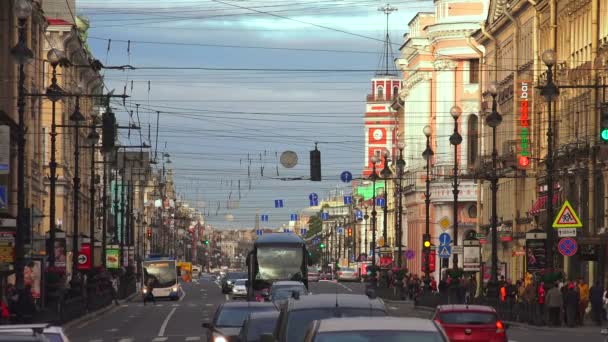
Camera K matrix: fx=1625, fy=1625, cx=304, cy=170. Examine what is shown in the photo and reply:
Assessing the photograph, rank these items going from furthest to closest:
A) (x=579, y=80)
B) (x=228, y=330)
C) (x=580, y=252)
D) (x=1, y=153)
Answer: (x=579, y=80)
(x=580, y=252)
(x=1, y=153)
(x=228, y=330)

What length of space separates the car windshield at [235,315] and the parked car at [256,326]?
12.8 ft

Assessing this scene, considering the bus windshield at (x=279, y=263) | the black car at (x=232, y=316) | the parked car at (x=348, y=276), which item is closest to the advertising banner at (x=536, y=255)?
the bus windshield at (x=279, y=263)

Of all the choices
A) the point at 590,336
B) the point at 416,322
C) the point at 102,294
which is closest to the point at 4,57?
the point at 102,294

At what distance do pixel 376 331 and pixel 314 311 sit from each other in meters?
5.25

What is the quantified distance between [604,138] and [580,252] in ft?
68.7

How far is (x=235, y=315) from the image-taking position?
2944cm

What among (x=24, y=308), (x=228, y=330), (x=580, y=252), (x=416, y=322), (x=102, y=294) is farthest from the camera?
(x=102, y=294)

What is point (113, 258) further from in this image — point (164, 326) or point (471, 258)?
point (164, 326)

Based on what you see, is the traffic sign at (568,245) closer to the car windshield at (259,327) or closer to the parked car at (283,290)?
the parked car at (283,290)

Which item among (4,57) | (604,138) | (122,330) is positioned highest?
(4,57)

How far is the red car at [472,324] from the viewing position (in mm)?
30094

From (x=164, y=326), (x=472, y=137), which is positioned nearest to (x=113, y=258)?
(x=472, y=137)

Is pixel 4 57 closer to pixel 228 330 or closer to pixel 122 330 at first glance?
pixel 122 330

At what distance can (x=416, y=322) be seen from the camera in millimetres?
14508
